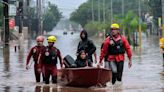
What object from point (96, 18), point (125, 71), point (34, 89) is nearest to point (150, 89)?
point (34, 89)

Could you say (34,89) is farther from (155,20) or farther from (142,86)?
(155,20)

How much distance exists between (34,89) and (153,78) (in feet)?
15.9

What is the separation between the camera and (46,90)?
610 inches

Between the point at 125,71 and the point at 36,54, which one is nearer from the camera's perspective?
the point at 36,54

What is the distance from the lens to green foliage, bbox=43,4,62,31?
170075mm

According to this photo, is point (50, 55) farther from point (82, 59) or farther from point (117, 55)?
point (117, 55)

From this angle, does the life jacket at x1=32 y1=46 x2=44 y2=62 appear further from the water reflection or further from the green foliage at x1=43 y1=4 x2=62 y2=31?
the green foliage at x1=43 y1=4 x2=62 y2=31

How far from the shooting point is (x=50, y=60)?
16.6 metres

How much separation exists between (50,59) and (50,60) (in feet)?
0.10

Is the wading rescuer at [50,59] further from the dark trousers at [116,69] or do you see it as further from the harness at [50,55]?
the dark trousers at [116,69]

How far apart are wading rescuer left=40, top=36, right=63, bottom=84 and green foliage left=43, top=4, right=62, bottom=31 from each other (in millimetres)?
146218

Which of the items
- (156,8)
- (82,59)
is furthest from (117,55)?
(156,8)

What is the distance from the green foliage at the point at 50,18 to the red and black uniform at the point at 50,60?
146m

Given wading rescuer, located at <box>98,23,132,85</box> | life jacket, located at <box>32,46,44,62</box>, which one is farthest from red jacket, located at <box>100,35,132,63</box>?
life jacket, located at <box>32,46,44,62</box>
